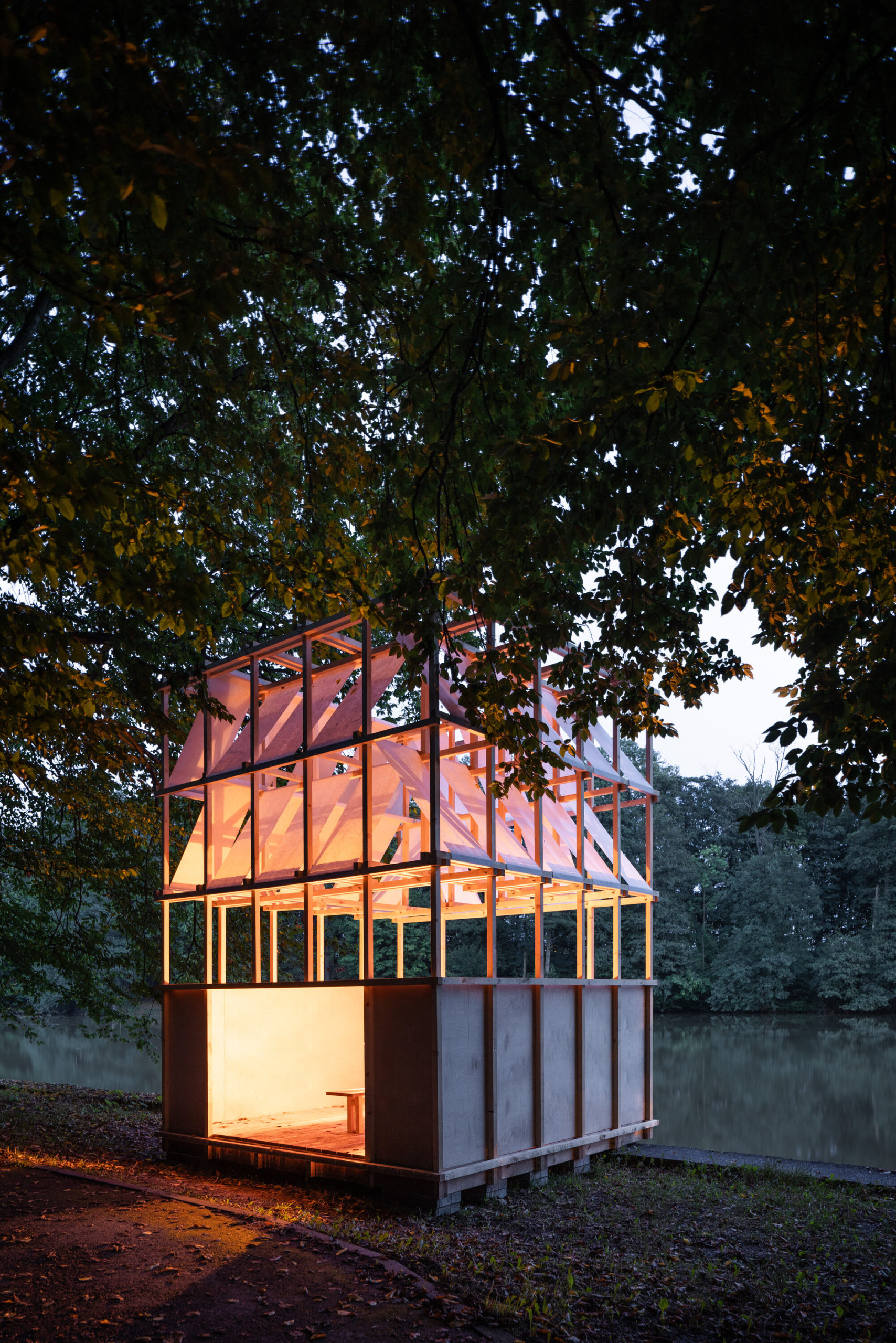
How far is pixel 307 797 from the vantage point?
9.46m

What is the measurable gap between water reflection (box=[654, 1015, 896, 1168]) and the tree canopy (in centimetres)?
1228

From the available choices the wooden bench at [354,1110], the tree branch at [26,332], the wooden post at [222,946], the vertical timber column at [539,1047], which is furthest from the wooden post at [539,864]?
the tree branch at [26,332]

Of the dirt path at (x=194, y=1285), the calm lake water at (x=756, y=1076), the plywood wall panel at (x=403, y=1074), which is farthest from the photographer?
the calm lake water at (x=756, y=1076)

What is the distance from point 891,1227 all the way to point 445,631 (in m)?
5.52

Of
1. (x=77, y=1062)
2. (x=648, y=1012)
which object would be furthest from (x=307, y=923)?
(x=77, y=1062)

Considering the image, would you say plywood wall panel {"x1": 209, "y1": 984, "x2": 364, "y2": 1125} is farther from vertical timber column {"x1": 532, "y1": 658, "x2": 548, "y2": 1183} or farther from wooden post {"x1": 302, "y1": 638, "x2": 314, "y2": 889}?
vertical timber column {"x1": 532, "y1": 658, "x2": 548, "y2": 1183}

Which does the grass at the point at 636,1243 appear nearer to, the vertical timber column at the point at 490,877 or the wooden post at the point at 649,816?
the vertical timber column at the point at 490,877

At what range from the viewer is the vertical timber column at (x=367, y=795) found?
8.82 meters

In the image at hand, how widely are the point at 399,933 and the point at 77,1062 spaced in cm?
1983

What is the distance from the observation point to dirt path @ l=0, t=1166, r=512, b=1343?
509cm

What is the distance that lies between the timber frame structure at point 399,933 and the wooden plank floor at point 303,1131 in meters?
0.04

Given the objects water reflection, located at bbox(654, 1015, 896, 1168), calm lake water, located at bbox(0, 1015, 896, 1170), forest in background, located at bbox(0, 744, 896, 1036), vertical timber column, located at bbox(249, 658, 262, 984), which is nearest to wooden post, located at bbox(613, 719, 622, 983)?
vertical timber column, located at bbox(249, 658, 262, 984)

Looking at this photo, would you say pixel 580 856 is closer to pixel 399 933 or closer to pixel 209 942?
pixel 399 933

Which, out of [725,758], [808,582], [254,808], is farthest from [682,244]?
[725,758]
